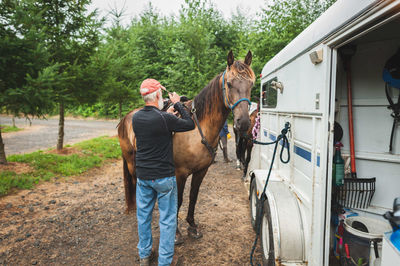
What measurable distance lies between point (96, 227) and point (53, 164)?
369 centimetres

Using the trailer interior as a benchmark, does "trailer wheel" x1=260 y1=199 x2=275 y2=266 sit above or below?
below

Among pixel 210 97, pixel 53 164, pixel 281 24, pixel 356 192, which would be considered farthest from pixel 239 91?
pixel 281 24

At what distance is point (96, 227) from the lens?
3.66 meters

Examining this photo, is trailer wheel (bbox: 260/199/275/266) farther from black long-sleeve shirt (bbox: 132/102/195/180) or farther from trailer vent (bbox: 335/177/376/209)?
black long-sleeve shirt (bbox: 132/102/195/180)

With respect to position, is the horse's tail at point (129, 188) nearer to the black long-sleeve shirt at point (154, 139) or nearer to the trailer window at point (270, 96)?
the black long-sleeve shirt at point (154, 139)

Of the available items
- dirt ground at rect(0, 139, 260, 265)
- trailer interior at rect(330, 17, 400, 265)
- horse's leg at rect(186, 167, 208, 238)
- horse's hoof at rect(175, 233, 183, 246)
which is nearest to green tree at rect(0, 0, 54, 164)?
dirt ground at rect(0, 139, 260, 265)

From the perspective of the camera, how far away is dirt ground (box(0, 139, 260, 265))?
2.91 meters

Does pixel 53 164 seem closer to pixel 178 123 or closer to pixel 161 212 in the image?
pixel 161 212

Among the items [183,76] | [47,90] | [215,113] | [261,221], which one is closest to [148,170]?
[215,113]

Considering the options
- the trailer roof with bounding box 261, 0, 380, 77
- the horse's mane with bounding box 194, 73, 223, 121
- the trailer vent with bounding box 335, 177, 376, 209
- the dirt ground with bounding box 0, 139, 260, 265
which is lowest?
the dirt ground with bounding box 0, 139, 260, 265

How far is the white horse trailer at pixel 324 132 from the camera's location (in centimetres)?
181

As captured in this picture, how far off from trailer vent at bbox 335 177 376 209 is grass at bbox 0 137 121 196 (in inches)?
238

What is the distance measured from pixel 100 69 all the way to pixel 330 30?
25.6 feet

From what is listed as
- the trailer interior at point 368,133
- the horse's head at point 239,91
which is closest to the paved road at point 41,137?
the horse's head at point 239,91
